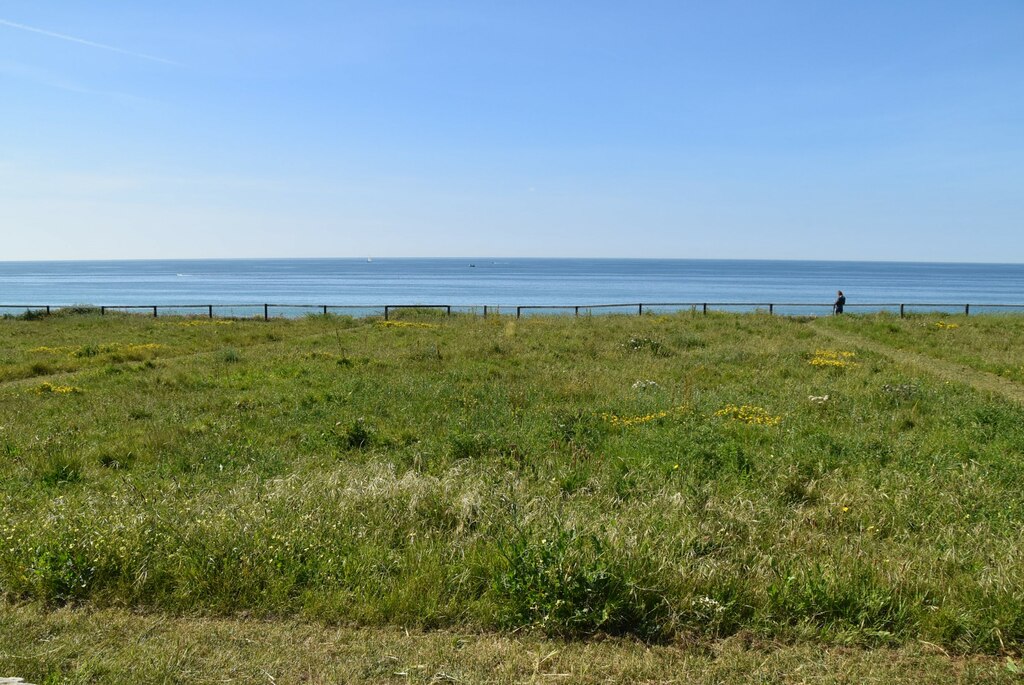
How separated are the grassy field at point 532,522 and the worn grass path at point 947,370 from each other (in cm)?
46

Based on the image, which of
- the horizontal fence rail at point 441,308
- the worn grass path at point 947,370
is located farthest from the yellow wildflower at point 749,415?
the horizontal fence rail at point 441,308

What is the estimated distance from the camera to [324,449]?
34.7 ft

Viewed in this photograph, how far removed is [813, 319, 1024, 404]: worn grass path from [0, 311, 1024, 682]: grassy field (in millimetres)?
460

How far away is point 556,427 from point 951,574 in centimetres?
629

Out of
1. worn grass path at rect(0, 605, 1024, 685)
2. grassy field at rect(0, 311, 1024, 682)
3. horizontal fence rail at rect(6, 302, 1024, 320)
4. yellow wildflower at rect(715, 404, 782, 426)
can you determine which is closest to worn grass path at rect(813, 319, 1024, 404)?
grassy field at rect(0, 311, 1024, 682)

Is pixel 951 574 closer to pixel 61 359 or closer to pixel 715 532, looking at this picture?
pixel 715 532

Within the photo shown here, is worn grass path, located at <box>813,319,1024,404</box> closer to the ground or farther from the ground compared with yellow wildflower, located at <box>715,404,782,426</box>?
closer to the ground

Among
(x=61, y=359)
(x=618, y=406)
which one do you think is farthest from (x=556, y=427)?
(x=61, y=359)

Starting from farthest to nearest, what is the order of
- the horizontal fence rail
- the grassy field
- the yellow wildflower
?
the horizontal fence rail
the yellow wildflower
the grassy field

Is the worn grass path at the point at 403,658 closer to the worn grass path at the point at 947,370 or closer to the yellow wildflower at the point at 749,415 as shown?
the yellow wildflower at the point at 749,415

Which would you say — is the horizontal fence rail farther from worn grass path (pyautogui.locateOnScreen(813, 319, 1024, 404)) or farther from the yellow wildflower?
the yellow wildflower

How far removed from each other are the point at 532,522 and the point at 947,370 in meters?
17.2

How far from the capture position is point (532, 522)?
6.58 meters

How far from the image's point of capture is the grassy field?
495cm
